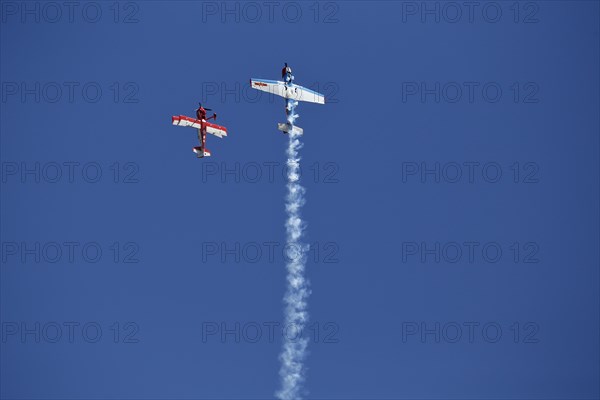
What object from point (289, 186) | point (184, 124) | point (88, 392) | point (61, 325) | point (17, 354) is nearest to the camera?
point (184, 124)

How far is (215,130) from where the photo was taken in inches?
2520

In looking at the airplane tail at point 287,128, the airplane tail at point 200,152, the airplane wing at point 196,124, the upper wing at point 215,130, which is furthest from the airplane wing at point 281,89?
the airplane tail at point 200,152

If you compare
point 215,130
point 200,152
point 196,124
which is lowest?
point 200,152

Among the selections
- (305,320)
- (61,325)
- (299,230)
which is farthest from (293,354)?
(61,325)

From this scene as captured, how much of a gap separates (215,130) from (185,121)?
2753 millimetres

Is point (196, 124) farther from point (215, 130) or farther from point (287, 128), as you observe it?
point (287, 128)

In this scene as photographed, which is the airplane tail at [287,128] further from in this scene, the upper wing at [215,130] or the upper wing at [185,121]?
the upper wing at [185,121]

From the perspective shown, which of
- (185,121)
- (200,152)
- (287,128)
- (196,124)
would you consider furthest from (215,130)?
(287,128)

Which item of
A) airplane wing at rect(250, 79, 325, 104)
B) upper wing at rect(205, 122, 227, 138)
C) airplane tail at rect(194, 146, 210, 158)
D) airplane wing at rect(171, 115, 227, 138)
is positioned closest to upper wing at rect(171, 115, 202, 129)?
airplane wing at rect(171, 115, 227, 138)

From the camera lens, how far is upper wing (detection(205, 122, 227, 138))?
209 feet

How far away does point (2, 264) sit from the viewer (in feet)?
348

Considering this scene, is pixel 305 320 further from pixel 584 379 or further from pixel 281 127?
pixel 584 379

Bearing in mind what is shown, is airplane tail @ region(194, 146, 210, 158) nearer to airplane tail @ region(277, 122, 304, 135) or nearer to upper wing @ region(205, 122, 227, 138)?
upper wing @ region(205, 122, 227, 138)

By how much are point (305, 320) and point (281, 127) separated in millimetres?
15818
